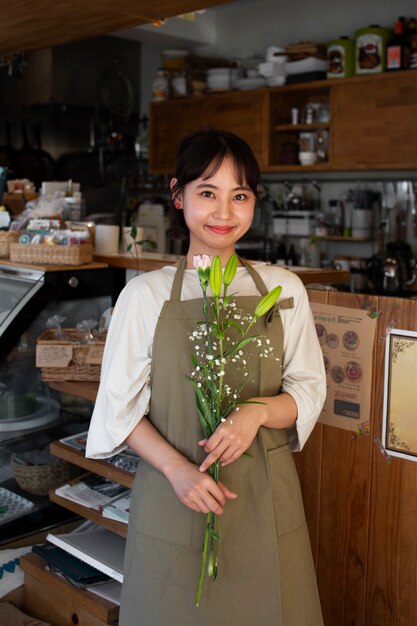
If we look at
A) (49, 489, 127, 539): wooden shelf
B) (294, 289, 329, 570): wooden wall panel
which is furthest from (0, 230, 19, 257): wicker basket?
(294, 289, 329, 570): wooden wall panel

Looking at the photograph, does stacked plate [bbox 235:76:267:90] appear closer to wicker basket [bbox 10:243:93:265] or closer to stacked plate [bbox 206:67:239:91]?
stacked plate [bbox 206:67:239:91]

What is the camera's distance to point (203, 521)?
1.65 meters

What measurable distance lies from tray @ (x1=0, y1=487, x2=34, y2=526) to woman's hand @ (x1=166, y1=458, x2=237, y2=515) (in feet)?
4.45

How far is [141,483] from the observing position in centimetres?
172

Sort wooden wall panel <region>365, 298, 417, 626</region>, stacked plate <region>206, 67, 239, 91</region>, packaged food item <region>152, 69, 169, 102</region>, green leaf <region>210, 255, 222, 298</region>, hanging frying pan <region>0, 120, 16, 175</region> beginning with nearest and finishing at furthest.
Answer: green leaf <region>210, 255, 222, 298</region>
wooden wall panel <region>365, 298, 417, 626</region>
hanging frying pan <region>0, 120, 16, 175</region>
stacked plate <region>206, 67, 239, 91</region>
packaged food item <region>152, 69, 169, 102</region>

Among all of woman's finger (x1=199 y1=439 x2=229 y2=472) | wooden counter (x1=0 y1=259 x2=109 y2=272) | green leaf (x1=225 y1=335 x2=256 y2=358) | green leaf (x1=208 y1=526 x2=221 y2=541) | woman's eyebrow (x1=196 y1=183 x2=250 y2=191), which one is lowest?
green leaf (x1=208 y1=526 x2=221 y2=541)

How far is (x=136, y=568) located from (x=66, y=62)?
16.9 feet

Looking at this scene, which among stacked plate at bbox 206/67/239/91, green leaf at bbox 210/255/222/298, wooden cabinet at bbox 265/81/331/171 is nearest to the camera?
green leaf at bbox 210/255/222/298

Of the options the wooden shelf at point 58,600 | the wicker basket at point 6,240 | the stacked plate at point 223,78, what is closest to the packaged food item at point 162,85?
the stacked plate at point 223,78

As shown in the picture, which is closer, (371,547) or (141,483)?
(141,483)

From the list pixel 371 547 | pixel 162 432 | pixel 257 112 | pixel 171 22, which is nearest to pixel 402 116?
Result: pixel 257 112

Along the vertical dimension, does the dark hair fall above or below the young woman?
above

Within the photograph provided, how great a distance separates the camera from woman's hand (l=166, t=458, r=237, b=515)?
1.52 m

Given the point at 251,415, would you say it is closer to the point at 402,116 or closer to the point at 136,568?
the point at 136,568
